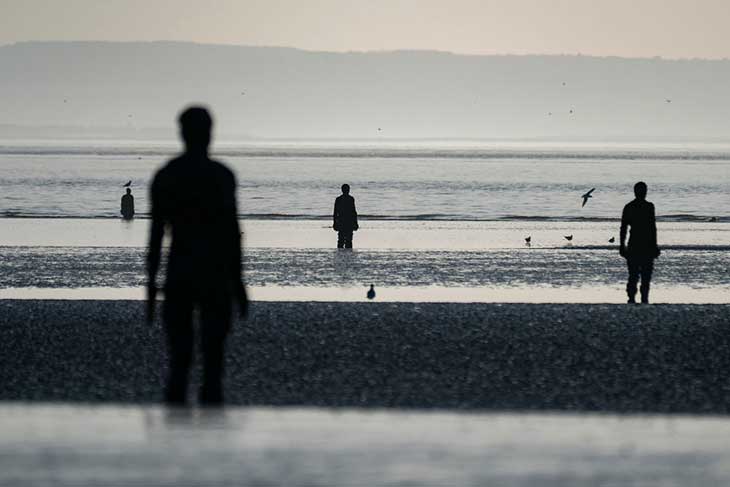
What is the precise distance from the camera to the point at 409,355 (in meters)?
12.5

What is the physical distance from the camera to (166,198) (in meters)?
7.17

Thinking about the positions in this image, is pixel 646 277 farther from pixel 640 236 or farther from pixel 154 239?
pixel 154 239

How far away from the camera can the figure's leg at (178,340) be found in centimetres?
720

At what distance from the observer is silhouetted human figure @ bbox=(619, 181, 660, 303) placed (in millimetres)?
17672

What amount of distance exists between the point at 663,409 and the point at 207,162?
162 inches

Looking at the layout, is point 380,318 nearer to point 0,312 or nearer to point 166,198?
point 0,312

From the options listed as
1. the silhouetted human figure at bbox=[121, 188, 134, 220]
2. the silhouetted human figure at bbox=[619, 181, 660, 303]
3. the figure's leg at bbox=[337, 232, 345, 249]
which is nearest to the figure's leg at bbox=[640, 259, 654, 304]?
the silhouetted human figure at bbox=[619, 181, 660, 303]

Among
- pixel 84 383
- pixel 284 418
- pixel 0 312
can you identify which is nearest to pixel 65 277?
pixel 0 312

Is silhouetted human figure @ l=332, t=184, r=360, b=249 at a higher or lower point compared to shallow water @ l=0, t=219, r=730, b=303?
higher

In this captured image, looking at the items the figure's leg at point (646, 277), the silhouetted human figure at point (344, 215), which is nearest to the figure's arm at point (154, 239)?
the figure's leg at point (646, 277)

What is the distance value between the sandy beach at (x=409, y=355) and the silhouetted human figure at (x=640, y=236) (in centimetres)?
131

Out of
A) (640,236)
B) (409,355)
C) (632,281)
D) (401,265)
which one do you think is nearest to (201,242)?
(409,355)

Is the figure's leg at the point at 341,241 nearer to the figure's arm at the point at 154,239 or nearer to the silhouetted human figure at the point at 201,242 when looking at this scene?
the figure's arm at the point at 154,239

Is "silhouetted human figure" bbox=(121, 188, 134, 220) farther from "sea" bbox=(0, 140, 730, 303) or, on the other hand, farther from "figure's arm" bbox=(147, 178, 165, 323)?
"figure's arm" bbox=(147, 178, 165, 323)
